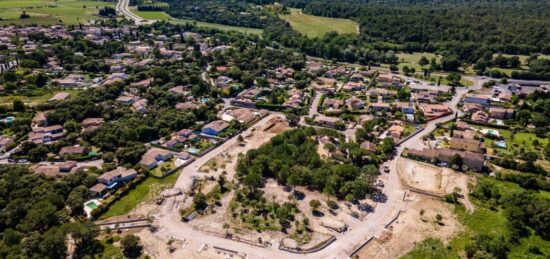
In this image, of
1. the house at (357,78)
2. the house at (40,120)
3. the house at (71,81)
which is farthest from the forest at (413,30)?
the house at (40,120)

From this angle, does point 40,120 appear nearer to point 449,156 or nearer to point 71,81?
point 71,81

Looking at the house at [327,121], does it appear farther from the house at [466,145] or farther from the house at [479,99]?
the house at [479,99]

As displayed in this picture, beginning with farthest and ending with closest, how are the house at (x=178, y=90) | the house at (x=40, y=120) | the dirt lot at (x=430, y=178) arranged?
1. the house at (x=178, y=90)
2. the house at (x=40, y=120)
3. the dirt lot at (x=430, y=178)

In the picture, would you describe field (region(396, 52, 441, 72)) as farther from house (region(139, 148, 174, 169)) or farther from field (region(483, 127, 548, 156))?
house (region(139, 148, 174, 169))

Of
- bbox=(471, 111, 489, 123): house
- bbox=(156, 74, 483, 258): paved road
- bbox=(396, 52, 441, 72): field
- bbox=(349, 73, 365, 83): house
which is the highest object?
bbox=(396, 52, 441, 72): field

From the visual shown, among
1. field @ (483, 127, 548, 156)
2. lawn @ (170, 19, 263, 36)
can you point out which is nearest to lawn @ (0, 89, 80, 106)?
lawn @ (170, 19, 263, 36)

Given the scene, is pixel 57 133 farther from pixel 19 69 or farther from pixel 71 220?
pixel 19 69

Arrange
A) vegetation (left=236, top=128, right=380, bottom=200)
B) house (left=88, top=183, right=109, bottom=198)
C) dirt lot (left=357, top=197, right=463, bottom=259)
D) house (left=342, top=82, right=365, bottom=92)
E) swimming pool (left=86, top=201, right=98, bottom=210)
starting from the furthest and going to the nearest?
1. house (left=342, top=82, right=365, bottom=92)
2. vegetation (left=236, top=128, right=380, bottom=200)
3. house (left=88, top=183, right=109, bottom=198)
4. swimming pool (left=86, top=201, right=98, bottom=210)
5. dirt lot (left=357, top=197, right=463, bottom=259)
